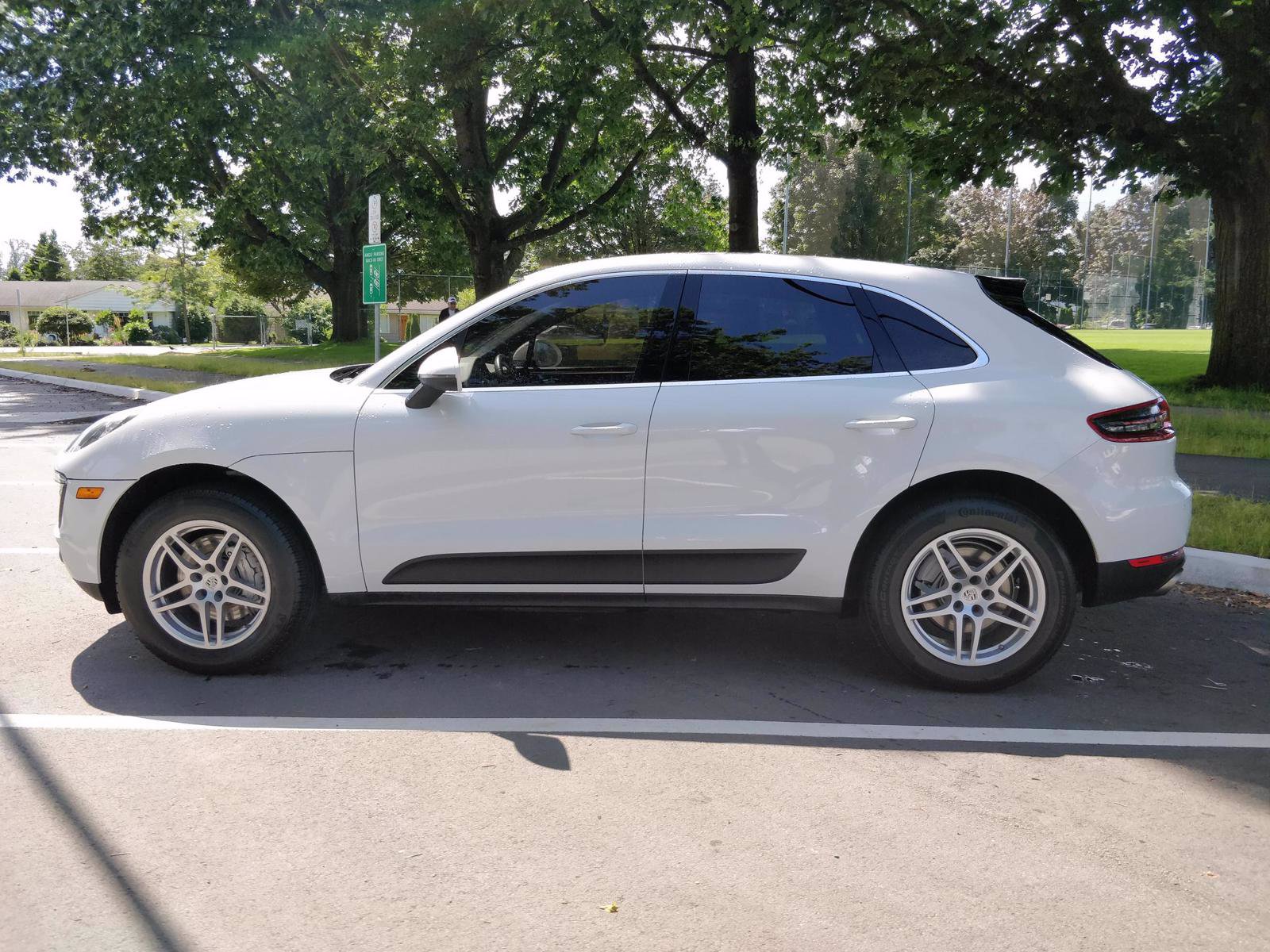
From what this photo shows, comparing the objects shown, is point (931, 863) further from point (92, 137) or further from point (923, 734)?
point (92, 137)

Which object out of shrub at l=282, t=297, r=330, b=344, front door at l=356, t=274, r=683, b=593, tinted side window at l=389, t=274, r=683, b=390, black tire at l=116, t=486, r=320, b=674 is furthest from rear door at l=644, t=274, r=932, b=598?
shrub at l=282, t=297, r=330, b=344

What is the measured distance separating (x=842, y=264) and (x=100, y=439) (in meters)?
3.28

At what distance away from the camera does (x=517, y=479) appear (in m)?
4.50

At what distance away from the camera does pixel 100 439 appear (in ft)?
15.5

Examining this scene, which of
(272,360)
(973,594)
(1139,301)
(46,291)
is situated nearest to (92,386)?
(272,360)

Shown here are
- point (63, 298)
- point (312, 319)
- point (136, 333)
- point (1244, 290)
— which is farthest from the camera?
point (63, 298)

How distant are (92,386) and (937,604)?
21074 millimetres

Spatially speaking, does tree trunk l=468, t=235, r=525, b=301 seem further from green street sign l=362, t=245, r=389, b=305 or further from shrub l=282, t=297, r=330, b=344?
shrub l=282, t=297, r=330, b=344

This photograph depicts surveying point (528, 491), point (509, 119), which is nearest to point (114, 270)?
point (509, 119)

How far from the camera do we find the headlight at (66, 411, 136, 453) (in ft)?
15.6

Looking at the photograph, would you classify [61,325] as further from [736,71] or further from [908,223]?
[736,71]

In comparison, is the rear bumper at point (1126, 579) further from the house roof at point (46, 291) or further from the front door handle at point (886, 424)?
the house roof at point (46, 291)

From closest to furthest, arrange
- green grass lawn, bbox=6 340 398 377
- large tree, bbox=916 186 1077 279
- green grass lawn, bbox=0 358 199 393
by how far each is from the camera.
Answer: green grass lawn, bbox=0 358 199 393, green grass lawn, bbox=6 340 398 377, large tree, bbox=916 186 1077 279

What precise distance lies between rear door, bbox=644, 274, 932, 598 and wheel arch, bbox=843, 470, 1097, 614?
8 cm
